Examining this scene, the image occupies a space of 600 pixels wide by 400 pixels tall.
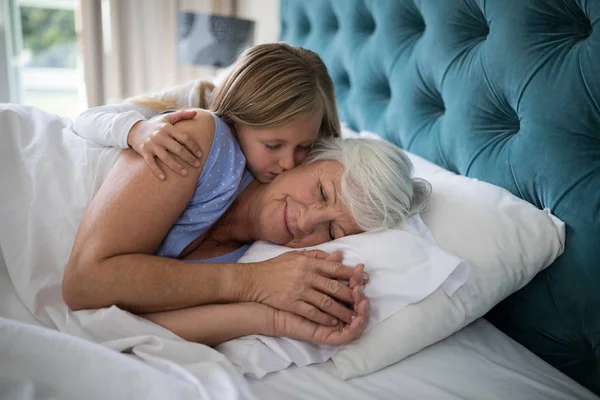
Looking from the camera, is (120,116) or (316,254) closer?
(316,254)

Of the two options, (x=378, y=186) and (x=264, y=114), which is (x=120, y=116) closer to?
(x=264, y=114)

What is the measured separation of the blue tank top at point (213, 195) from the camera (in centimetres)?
106

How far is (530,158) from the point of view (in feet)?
3.51

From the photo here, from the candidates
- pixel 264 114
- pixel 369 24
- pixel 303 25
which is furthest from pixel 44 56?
pixel 264 114

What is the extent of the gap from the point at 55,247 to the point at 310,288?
1.91 ft

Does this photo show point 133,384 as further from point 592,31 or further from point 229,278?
point 592,31

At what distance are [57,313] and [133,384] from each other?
0.34 meters

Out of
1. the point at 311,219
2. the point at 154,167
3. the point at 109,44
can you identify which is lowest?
the point at 311,219

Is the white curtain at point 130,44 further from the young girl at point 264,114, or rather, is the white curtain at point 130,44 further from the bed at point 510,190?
the bed at point 510,190

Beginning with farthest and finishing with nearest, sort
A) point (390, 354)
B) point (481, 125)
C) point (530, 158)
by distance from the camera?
1. point (481, 125)
2. point (530, 158)
3. point (390, 354)

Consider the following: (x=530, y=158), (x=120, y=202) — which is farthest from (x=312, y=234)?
(x=530, y=158)

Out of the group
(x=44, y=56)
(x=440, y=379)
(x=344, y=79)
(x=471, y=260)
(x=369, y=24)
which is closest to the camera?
(x=440, y=379)

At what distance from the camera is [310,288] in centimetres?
94

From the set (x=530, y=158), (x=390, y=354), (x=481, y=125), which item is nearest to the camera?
(x=390, y=354)
